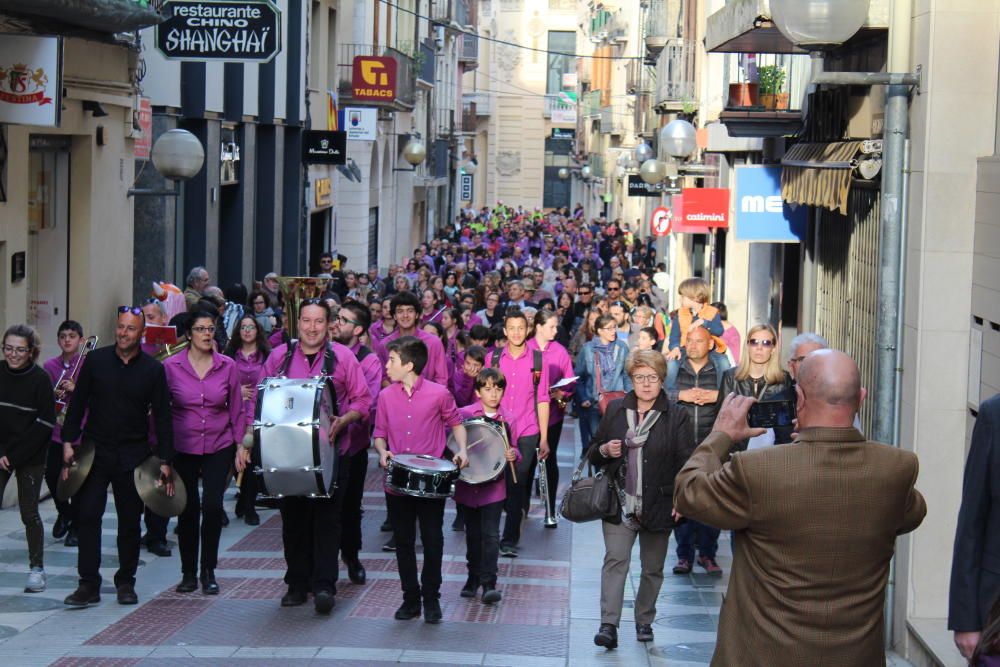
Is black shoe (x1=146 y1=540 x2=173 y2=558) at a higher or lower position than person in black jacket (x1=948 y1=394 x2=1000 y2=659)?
lower

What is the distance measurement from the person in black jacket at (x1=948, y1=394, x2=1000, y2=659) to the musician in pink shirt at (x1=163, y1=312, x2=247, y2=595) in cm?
562

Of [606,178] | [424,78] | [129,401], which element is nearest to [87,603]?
[129,401]

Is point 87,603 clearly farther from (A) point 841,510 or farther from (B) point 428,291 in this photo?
(B) point 428,291

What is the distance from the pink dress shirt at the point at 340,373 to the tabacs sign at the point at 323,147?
20.1 m

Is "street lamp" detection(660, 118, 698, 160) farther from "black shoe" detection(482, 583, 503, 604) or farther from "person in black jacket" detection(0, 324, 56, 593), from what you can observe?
"person in black jacket" detection(0, 324, 56, 593)

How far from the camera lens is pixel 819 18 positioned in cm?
830

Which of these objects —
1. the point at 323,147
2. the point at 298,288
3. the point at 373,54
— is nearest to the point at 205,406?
the point at 298,288

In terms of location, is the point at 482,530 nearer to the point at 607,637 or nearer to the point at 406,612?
the point at 406,612

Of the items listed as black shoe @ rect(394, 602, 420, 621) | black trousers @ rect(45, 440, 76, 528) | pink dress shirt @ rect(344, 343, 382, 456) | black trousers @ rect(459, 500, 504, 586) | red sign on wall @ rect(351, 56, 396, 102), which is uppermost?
red sign on wall @ rect(351, 56, 396, 102)

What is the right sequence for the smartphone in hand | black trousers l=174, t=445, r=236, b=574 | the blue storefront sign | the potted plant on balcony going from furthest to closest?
1. the potted plant on balcony
2. the blue storefront sign
3. black trousers l=174, t=445, r=236, b=574
4. the smartphone in hand

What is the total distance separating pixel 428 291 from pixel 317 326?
7175 millimetres

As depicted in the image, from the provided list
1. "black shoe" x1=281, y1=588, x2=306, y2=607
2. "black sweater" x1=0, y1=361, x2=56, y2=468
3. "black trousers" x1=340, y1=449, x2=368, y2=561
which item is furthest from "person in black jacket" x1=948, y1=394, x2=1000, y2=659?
"black sweater" x1=0, y1=361, x2=56, y2=468

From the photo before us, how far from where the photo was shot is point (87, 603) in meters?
9.73

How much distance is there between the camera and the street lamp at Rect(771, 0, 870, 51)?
8.24 meters
